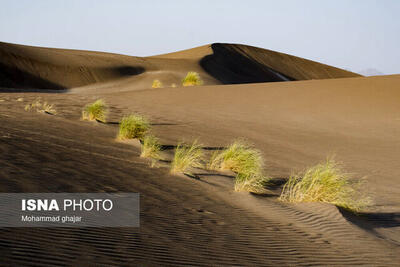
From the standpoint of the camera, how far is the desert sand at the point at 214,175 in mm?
4613

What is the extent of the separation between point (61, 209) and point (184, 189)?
2635 mm

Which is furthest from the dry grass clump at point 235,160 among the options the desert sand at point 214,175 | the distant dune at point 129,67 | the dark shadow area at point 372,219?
the distant dune at point 129,67

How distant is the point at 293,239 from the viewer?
5.82m

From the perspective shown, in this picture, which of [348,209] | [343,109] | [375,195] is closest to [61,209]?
[348,209]

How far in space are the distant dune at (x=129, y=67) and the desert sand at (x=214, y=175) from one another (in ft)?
83.6

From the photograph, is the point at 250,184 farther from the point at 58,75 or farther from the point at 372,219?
the point at 58,75

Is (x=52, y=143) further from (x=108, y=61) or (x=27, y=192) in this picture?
(x=108, y=61)

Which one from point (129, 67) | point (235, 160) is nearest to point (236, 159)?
point (235, 160)

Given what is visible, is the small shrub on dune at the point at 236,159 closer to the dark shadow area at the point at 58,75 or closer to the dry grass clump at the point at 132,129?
the dry grass clump at the point at 132,129

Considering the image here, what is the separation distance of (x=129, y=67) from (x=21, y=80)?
51.5 feet

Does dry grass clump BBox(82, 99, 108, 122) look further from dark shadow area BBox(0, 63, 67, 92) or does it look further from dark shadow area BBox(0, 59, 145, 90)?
dark shadow area BBox(0, 63, 67, 92)

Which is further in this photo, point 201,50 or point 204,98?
point 201,50

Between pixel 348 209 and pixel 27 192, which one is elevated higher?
pixel 27 192

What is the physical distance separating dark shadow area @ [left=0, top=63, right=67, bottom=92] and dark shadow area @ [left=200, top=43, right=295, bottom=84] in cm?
2184
